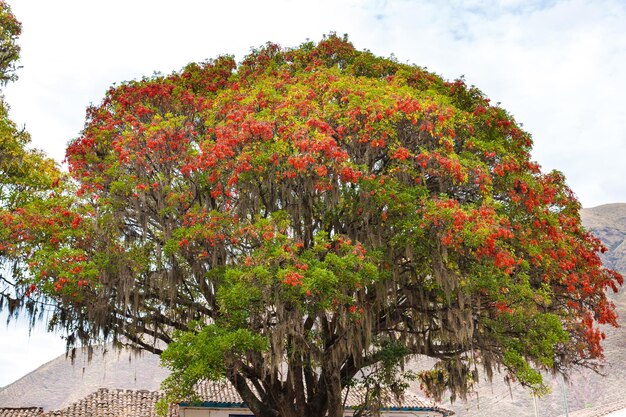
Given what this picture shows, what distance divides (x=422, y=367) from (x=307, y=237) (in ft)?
161

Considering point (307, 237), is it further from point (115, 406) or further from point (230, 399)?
point (115, 406)

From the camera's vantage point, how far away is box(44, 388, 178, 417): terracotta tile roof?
21562mm

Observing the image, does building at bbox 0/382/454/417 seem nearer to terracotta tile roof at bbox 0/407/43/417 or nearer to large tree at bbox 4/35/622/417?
terracotta tile roof at bbox 0/407/43/417

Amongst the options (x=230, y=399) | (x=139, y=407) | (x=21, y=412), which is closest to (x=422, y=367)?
(x=230, y=399)

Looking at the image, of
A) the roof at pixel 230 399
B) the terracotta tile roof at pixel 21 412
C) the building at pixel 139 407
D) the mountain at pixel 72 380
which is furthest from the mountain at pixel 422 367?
the building at pixel 139 407

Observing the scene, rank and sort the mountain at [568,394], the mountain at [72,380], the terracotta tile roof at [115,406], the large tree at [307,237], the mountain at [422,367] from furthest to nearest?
1. the mountain at [72,380]
2. the mountain at [422,367]
3. the mountain at [568,394]
4. the terracotta tile roof at [115,406]
5. the large tree at [307,237]

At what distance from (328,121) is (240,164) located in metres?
2.24

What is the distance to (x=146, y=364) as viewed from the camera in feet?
210

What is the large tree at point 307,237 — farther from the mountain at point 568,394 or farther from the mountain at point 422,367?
the mountain at point 422,367

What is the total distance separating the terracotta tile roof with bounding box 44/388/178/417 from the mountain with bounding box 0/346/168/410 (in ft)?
117

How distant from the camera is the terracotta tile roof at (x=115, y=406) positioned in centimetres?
2156

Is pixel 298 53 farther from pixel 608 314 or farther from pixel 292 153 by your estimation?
pixel 608 314

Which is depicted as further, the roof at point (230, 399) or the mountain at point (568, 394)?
the mountain at point (568, 394)

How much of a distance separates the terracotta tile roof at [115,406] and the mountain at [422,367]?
29846mm
